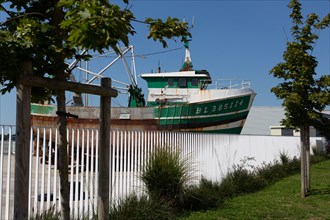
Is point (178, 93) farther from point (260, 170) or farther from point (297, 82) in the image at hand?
point (297, 82)

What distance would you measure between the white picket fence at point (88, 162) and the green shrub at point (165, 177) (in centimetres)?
24

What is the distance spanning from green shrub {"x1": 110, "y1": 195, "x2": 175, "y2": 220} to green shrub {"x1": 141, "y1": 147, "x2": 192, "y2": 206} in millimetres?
338

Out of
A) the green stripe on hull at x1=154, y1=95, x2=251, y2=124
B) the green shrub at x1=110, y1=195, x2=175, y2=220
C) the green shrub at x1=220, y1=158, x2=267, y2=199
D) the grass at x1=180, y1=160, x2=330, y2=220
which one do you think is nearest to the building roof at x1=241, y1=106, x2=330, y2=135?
the green stripe on hull at x1=154, y1=95, x2=251, y2=124

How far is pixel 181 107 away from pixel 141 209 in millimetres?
13750

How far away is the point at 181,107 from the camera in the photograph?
21.0 m

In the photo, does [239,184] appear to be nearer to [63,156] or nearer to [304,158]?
[304,158]

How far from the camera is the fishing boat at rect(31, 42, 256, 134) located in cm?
2045

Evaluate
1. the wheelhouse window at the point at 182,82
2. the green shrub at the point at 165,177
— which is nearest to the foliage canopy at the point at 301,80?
the green shrub at the point at 165,177

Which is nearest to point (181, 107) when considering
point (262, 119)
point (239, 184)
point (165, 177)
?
point (239, 184)

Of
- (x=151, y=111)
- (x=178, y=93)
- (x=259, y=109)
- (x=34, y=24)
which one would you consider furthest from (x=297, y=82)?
(x=259, y=109)

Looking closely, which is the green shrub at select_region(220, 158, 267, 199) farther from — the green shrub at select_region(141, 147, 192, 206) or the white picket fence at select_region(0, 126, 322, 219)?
the green shrub at select_region(141, 147, 192, 206)

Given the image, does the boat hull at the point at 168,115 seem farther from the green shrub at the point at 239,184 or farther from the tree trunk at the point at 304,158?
the tree trunk at the point at 304,158

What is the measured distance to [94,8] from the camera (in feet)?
10.3

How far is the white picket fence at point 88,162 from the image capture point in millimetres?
6434
